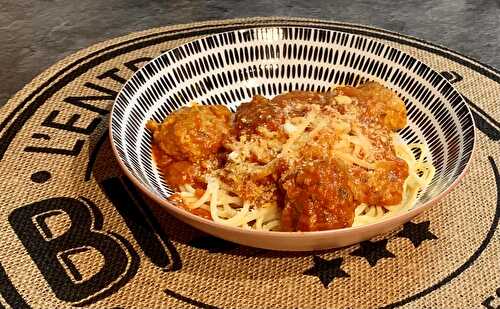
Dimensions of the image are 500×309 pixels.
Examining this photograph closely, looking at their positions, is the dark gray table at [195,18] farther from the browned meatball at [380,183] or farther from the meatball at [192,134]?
the browned meatball at [380,183]

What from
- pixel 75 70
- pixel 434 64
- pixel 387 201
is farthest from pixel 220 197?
pixel 434 64

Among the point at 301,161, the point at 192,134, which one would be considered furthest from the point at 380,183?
the point at 192,134

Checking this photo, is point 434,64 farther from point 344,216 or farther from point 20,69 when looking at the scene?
point 20,69

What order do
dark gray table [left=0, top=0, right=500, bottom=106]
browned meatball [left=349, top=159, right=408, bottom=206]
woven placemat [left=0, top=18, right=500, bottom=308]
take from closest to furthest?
1. woven placemat [left=0, top=18, right=500, bottom=308]
2. browned meatball [left=349, top=159, right=408, bottom=206]
3. dark gray table [left=0, top=0, right=500, bottom=106]

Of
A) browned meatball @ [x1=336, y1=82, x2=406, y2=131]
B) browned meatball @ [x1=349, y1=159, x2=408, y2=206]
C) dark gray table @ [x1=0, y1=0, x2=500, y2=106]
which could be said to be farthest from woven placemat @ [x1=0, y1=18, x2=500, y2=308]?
dark gray table @ [x1=0, y1=0, x2=500, y2=106]

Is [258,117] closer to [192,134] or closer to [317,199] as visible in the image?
[192,134]

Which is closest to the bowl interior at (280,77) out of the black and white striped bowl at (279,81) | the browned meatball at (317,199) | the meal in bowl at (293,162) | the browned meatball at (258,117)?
the black and white striped bowl at (279,81)

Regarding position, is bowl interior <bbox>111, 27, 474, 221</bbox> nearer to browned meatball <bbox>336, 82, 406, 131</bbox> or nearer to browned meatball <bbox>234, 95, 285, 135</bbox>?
browned meatball <bbox>336, 82, 406, 131</bbox>
